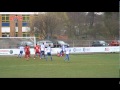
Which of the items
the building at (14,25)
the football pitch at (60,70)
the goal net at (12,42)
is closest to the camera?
the football pitch at (60,70)

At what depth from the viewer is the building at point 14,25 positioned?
59.1 m

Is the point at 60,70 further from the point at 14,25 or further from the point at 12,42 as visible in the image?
the point at 14,25

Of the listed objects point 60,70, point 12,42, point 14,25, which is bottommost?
point 60,70

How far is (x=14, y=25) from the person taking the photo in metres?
60.9

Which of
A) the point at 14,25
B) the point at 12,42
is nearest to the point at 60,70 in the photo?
the point at 12,42

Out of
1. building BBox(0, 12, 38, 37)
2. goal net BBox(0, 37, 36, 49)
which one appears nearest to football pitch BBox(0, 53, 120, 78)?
goal net BBox(0, 37, 36, 49)

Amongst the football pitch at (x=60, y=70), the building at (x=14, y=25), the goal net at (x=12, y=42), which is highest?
the building at (x=14, y=25)

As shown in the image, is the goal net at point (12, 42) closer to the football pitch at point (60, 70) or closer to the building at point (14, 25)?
the building at point (14, 25)

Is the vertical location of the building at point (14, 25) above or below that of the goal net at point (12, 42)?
above

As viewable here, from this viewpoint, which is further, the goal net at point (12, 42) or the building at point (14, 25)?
the building at point (14, 25)

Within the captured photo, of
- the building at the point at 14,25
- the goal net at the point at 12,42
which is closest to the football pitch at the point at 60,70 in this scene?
the goal net at the point at 12,42

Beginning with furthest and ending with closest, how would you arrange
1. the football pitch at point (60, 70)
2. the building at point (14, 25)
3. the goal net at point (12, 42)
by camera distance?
the building at point (14, 25), the goal net at point (12, 42), the football pitch at point (60, 70)

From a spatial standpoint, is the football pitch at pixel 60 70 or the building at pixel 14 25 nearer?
the football pitch at pixel 60 70
